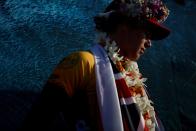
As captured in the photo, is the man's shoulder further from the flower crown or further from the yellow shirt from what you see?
the flower crown

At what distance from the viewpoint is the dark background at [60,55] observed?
4.71m

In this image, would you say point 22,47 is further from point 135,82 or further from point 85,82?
point 85,82

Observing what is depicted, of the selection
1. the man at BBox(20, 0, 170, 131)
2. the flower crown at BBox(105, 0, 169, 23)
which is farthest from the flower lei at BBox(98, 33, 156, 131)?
the flower crown at BBox(105, 0, 169, 23)

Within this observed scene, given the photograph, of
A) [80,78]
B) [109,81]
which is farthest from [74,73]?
[109,81]

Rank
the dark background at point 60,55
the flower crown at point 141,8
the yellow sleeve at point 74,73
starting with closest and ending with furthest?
the yellow sleeve at point 74,73 < the flower crown at point 141,8 < the dark background at point 60,55

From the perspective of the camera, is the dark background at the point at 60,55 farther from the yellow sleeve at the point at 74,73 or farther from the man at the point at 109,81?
the yellow sleeve at the point at 74,73

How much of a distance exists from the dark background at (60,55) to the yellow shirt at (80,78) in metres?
A: 1.66

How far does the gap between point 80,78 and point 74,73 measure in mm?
38

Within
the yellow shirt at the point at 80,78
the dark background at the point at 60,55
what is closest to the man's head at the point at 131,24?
the yellow shirt at the point at 80,78

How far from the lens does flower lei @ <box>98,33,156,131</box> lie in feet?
8.82

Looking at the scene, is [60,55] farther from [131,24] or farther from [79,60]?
[79,60]

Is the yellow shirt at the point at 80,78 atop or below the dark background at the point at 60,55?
atop

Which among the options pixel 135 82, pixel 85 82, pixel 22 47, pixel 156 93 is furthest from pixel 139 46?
pixel 22 47

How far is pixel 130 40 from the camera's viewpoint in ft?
8.86
